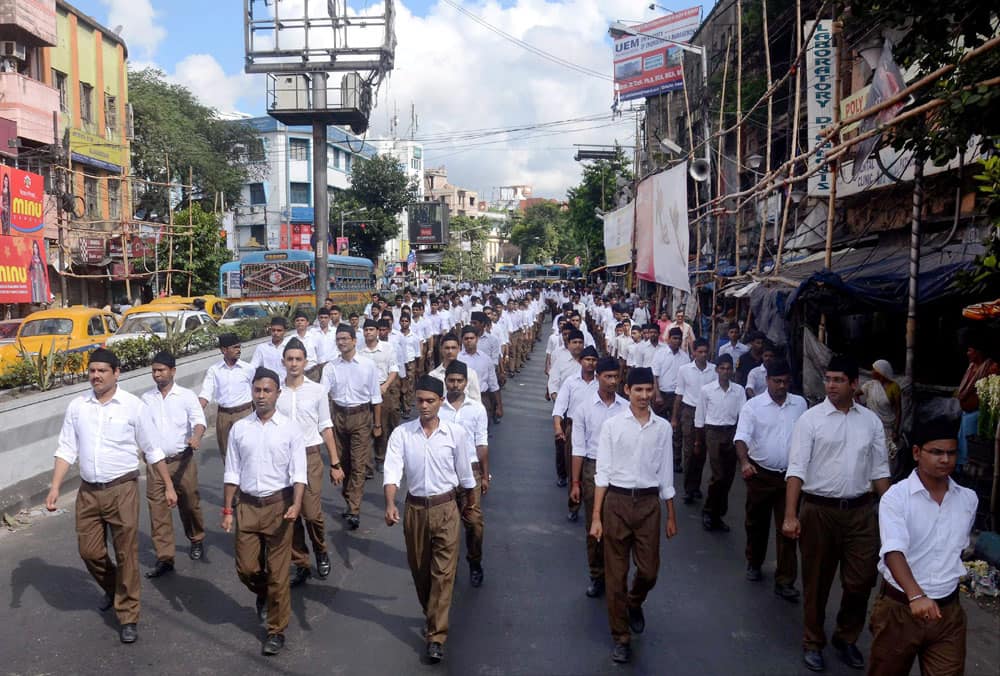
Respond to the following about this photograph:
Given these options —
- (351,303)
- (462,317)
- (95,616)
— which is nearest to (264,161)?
(351,303)

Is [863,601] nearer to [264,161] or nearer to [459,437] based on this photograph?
[459,437]

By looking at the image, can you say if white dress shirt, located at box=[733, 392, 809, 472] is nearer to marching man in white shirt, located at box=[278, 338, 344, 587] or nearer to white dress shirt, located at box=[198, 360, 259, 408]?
marching man in white shirt, located at box=[278, 338, 344, 587]

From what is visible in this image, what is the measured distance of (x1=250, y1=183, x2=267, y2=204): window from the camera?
53406 millimetres

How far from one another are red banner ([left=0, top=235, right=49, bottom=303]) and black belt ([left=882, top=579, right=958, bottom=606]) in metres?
15.0

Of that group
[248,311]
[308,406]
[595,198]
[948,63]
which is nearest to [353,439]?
[308,406]

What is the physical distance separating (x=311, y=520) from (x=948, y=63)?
5671 mm

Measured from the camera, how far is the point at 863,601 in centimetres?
491

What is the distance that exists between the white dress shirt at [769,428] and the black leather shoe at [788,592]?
841 mm

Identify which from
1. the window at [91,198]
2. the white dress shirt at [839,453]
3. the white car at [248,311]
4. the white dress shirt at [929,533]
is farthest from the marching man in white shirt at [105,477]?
the window at [91,198]

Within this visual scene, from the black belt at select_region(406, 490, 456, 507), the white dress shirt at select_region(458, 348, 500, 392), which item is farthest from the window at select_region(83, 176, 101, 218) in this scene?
the black belt at select_region(406, 490, 456, 507)

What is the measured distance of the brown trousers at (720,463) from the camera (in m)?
7.61

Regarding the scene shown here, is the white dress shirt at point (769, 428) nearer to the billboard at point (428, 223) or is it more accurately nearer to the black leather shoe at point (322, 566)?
the black leather shoe at point (322, 566)

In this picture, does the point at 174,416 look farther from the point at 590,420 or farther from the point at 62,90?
the point at 62,90

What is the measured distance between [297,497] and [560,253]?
2993 inches
